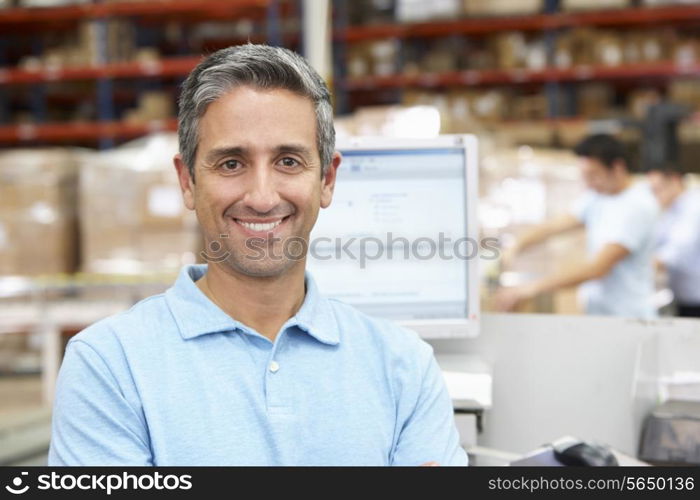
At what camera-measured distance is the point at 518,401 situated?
5.83 ft

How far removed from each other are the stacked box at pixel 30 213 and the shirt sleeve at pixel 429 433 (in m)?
3.86

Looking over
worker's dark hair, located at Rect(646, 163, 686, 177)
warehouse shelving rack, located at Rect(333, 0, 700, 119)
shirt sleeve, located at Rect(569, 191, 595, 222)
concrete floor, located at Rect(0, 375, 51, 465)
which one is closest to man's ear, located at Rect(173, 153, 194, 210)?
concrete floor, located at Rect(0, 375, 51, 465)

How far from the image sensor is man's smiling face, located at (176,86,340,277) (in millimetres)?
1109

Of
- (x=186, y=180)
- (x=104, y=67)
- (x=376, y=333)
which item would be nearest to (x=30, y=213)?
(x=104, y=67)

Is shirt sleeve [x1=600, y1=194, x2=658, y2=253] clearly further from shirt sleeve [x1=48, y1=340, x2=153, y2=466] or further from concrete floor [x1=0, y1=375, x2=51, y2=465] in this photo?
shirt sleeve [x1=48, y1=340, x2=153, y2=466]

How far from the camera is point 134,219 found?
4.52m

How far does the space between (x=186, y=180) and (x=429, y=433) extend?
530 millimetres

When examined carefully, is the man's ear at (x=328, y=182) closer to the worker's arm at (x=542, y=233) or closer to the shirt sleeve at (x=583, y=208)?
the worker's arm at (x=542, y=233)

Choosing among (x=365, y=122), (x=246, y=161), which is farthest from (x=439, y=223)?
(x=365, y=122)

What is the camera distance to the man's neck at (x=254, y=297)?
1.19 m

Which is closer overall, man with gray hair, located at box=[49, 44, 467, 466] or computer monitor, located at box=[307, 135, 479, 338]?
man with gray hair, located at box=[49, 44, 467, 466]
